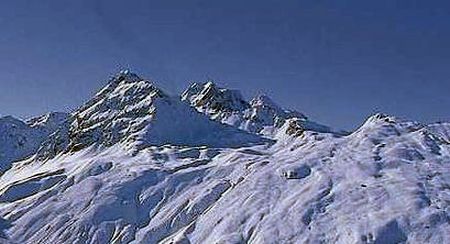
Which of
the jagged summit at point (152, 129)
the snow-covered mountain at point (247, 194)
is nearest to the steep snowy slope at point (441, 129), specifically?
the snow-covered mountain at point (247, 194)

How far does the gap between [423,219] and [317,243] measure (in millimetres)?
13812

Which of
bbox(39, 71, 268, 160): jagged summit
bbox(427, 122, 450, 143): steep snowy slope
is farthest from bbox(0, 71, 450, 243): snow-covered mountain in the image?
bbox(427, 122, 450, 143): steep snowy slope

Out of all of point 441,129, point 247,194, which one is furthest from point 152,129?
point 441,129

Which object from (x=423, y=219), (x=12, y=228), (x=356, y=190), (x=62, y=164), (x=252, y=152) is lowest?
(x=12, y=228)

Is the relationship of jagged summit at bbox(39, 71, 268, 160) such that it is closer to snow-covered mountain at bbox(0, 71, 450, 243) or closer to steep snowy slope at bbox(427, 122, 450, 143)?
snow-covered mountain at bbox(0, 71, 450, 243)

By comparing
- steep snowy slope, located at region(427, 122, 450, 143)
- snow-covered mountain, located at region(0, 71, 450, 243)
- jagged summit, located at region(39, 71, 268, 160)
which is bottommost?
snow-covered mountain, located at region(0, 71, 450, 243)

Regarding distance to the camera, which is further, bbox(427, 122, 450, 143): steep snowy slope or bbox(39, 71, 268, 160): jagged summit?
bbox(427, 122, 450, 143): steep snowy slope

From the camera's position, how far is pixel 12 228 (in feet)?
381

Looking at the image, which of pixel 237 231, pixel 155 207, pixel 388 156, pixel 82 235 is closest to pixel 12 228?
pixel 82 235

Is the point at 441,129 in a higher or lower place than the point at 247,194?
higher

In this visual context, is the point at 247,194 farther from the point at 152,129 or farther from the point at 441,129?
the point at 441,129

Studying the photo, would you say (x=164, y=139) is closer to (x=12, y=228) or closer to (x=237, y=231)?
(x=12, y=228)

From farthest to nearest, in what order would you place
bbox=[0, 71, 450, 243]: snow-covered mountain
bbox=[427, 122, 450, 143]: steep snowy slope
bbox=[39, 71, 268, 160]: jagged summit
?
bbox=[427, 122, 450, 143]: steep snowy slope → bbox=[39, 71, 268, 160]: jagged summit → bbox=[0, 71, 450, 243]: snow-covered mountain

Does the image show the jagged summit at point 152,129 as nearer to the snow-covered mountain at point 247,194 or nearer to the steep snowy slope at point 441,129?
the snow-covered mountain at point 247,194
